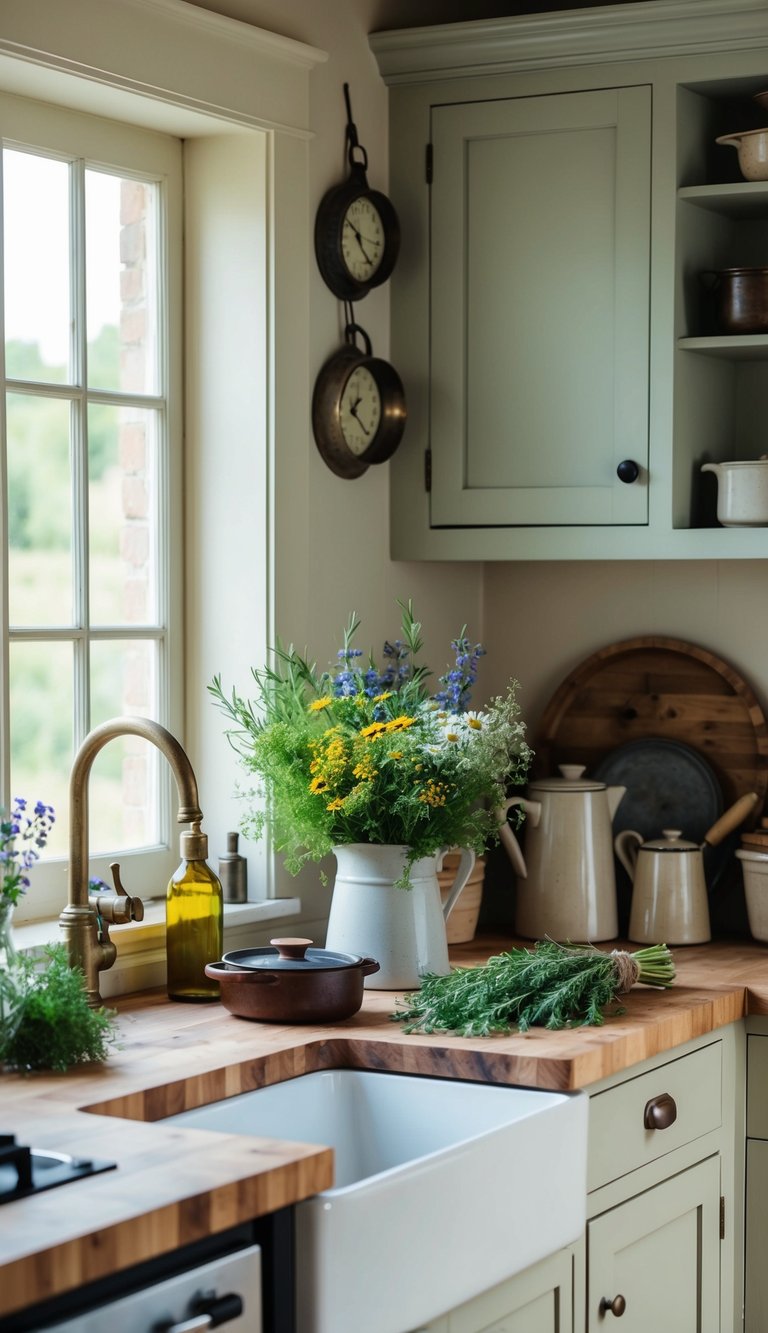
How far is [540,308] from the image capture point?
2.99 meters

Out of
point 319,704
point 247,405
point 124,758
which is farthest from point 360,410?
point 124,758

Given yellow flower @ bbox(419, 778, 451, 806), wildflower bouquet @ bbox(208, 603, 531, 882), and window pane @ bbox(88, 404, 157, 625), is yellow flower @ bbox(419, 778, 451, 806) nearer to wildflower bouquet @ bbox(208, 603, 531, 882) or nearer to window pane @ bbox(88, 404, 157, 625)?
wildflower bouquet @ bbox(208, 603, 531, 882)

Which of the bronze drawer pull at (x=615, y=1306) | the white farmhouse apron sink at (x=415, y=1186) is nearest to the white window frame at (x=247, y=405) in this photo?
the white farmhouse apron sink at (x=415, y=1186)

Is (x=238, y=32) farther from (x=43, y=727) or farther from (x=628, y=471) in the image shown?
(x=43, y=727)

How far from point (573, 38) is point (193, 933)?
1.63m

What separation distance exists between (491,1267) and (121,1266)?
23.9 inches

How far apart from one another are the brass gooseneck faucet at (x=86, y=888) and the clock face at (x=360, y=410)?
0.80 m

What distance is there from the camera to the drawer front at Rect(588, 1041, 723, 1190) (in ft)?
7.32

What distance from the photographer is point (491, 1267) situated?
6.30 feet

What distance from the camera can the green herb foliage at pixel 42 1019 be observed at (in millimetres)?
2000

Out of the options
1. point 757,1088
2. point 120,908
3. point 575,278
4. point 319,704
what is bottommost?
point 757,1088

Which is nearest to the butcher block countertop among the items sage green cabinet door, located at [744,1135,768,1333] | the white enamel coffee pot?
the white enamel coffee pot

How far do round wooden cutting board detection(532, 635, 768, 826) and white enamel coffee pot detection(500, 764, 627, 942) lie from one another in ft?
0.80

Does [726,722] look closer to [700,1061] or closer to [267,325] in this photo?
[700,1061]
